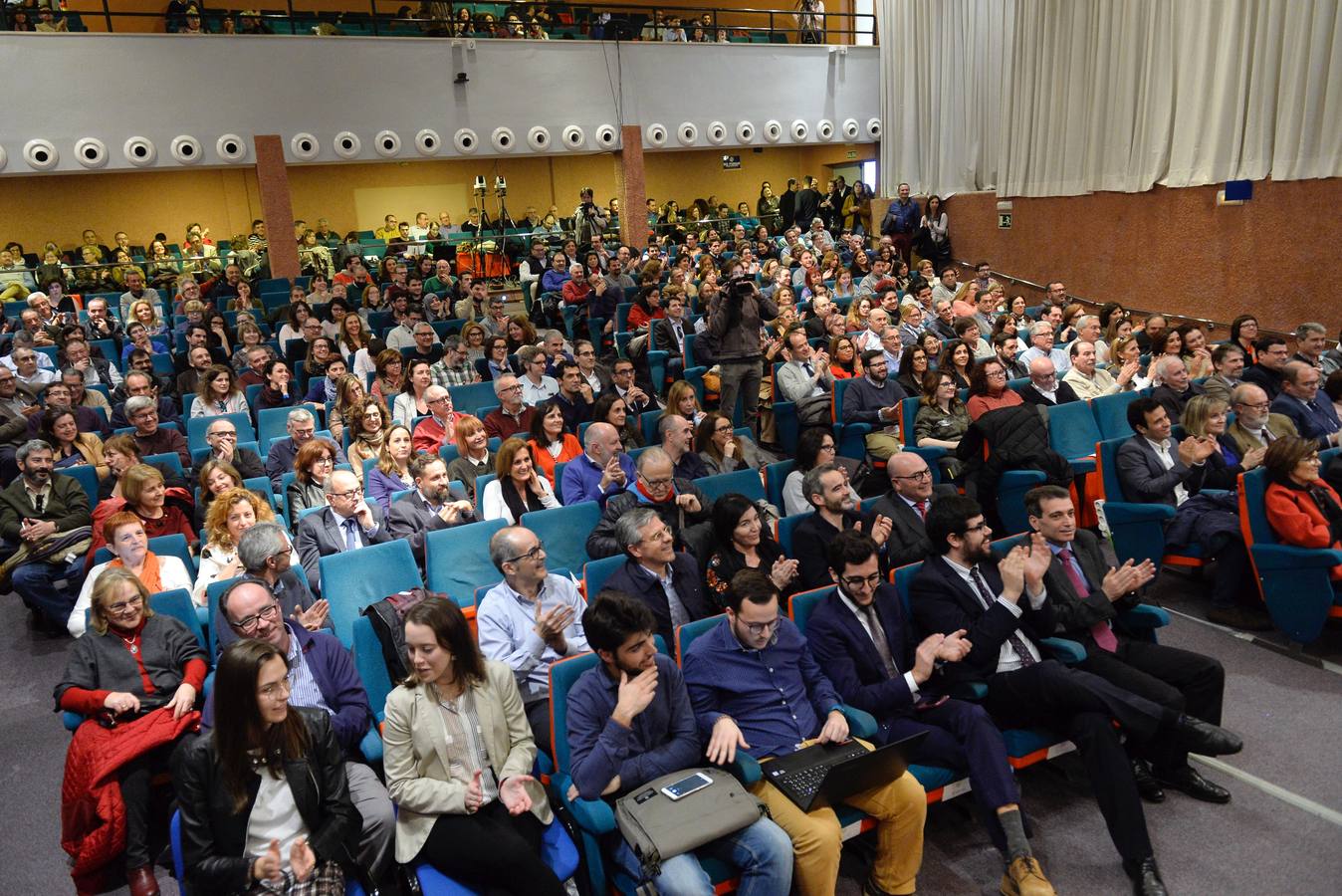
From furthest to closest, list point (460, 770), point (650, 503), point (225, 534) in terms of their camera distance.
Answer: point (650, 503)
point (225, 534)
point (460, 770)

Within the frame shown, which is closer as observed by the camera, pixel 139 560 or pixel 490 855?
pixel 490 855

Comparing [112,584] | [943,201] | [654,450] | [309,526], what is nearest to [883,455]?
[654,450]

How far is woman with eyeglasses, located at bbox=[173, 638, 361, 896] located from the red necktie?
232 cm

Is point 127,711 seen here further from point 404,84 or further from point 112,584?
point 404,84

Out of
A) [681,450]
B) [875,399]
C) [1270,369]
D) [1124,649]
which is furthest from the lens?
[875,399]

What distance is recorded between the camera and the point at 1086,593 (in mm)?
3275

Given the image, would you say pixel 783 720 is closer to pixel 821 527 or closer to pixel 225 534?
pixel 821 527

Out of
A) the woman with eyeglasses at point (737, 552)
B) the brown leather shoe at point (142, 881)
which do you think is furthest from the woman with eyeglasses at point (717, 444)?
the brown leather shoe at point (142, 881)

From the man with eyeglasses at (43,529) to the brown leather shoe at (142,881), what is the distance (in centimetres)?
206

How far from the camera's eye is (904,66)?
1261cm

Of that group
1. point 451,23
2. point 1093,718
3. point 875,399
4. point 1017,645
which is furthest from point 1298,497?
point 451,23

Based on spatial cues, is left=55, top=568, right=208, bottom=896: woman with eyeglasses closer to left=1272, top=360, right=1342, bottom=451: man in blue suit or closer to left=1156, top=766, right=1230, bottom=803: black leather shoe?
left=1156, top=766, right=1230, bottom=803: black leather shoe

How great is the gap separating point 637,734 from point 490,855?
471 millimetres

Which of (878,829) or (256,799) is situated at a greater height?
(256,799)
